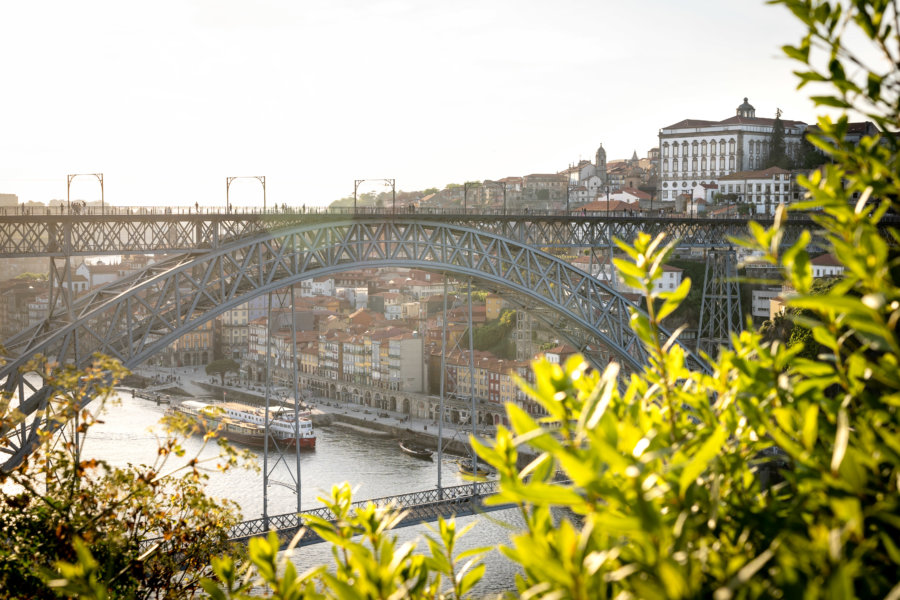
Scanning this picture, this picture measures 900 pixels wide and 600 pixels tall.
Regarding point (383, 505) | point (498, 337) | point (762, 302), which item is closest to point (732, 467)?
point (383, 505)

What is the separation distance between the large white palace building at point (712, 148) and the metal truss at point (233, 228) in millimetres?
20852

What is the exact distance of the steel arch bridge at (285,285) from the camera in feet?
39.9

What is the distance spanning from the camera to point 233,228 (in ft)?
46.9

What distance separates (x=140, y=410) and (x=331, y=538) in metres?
27.2

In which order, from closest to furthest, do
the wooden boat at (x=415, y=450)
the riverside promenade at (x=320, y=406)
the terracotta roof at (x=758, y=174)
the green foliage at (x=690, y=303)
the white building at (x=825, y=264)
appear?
the wooden boat at (x=415, y=450), the white building at (x=825, y=264), the green foliage at (x=690, y=303), the riverside promenade at (x=320, y=406), the terracotta roof at (x=758, y=174)

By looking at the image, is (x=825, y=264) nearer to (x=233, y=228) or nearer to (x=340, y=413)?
(x=340, y=413)

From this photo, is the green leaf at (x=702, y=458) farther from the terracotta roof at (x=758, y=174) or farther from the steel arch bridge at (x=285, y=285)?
the terracotta roof at (x=758, y=174)

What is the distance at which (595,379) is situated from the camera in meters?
1.54

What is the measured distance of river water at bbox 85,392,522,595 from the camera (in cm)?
1593

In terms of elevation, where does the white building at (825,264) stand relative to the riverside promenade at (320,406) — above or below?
above

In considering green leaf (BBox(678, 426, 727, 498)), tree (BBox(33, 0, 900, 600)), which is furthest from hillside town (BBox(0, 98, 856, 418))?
green leaf (BBox(678, 426, 727, 498))

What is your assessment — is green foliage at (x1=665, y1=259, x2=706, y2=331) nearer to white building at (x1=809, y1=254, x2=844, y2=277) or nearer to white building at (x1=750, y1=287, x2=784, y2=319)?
white building at (x1=750, y1=287, x2=784, y2=319)

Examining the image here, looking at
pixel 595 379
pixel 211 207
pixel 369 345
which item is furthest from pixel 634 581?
pixel 369 345

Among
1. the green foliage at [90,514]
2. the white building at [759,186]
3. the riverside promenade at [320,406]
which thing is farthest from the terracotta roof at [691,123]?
the green foliage at [90,514]
